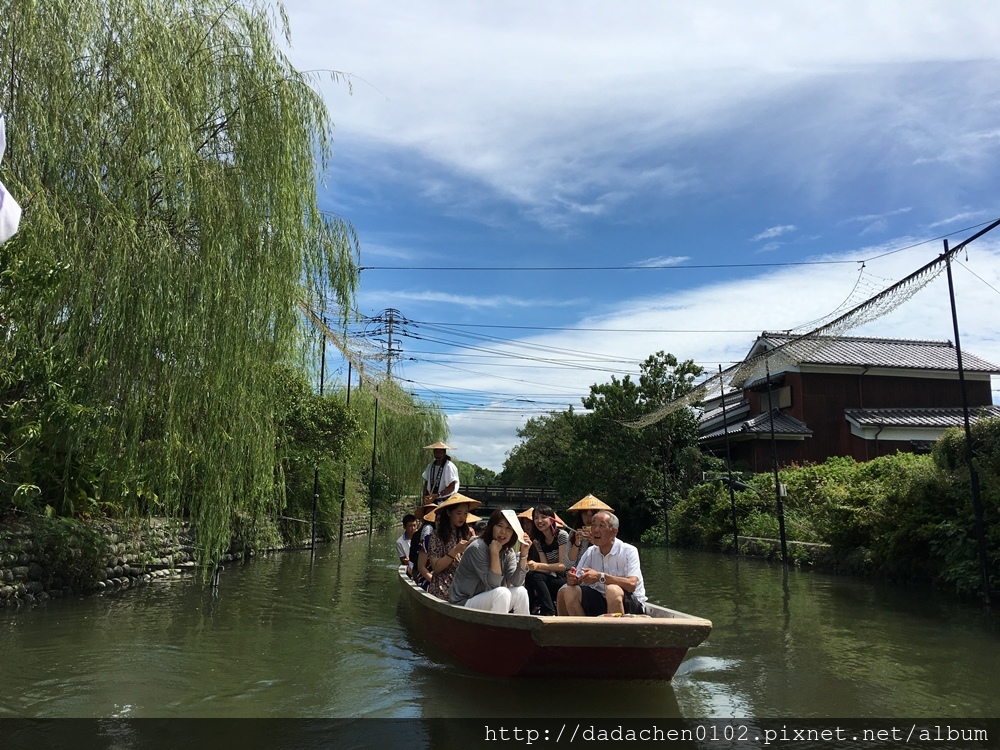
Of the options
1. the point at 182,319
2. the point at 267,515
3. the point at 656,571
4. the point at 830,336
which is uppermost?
the point at 830,336

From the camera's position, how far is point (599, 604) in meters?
6.18

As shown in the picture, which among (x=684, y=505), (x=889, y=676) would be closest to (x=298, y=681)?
(x=889, y=676)

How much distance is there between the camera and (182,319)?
855 cm

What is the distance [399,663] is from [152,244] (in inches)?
204

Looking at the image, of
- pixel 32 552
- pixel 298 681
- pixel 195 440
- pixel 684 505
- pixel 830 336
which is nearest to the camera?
pixel 298 681

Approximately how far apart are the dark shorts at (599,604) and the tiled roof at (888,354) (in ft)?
67.0

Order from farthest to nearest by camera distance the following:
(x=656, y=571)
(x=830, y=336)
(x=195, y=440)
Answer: (x=656, y=571), (x=830, y=336), (x=195, y=440)

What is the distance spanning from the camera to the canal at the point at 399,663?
5918 millimetres

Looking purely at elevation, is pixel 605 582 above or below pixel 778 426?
below

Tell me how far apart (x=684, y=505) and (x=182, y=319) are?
769 inches

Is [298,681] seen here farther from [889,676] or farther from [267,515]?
[267,515]

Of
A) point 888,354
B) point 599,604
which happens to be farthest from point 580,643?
point 888,354

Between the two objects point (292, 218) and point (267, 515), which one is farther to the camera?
point (267, 515)

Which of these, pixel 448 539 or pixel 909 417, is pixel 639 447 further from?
pixel 448 539
